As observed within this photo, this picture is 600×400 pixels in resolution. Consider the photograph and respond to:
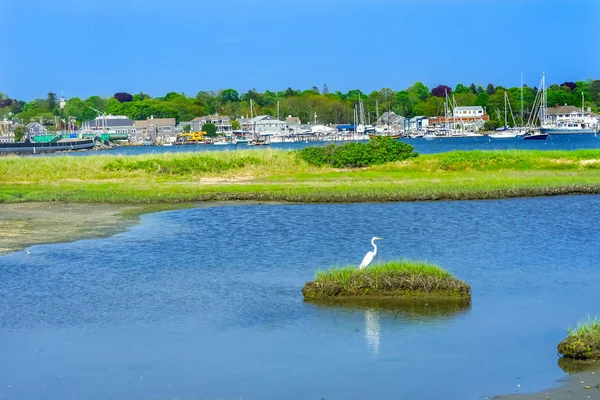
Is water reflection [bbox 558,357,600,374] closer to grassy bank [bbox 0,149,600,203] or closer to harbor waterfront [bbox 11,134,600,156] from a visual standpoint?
grassy bank [bbox 0,149,600,203]

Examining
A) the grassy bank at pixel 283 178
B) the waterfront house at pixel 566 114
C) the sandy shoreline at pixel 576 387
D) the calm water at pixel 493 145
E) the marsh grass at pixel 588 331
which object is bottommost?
the sandy shoreline at pixel 576 387

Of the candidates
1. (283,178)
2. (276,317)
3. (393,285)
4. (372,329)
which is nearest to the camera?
(372,329)

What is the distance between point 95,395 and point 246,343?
3813mm

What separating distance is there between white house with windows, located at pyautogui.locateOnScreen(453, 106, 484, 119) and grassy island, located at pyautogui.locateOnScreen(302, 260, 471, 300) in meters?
173

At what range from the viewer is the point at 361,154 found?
5497 cm

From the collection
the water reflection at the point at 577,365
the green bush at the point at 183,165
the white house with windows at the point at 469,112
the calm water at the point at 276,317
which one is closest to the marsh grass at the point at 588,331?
the water reflection at the point at 577,365

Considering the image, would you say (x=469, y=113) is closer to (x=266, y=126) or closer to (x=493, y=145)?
(x=266, y=126)

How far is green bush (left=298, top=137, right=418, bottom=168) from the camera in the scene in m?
54.7

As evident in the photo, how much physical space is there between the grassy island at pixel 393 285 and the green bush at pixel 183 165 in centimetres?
3274

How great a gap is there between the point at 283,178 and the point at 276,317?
101ft

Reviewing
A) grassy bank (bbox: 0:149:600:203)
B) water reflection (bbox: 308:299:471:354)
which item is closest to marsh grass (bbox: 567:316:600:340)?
water reflection (bbox: 308:299:471:354)

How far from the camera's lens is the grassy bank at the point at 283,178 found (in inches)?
1672

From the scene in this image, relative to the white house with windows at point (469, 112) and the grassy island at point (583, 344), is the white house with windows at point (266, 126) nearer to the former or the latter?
the white house with windows at point (469, 112)

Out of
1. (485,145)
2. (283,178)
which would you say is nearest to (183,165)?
(283,178)
